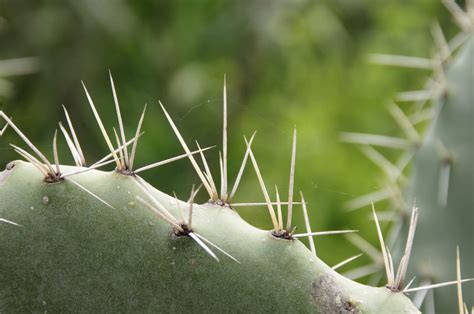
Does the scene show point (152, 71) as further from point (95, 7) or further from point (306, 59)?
point (306, 59)

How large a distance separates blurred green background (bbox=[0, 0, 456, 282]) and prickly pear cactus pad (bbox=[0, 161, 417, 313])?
2.14m

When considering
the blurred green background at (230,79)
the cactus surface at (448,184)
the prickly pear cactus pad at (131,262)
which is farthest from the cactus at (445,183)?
the blurred green background at (230,79)

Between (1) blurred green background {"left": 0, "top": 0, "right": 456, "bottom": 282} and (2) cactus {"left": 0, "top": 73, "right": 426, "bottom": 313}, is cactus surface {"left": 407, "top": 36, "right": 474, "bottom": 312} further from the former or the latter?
(1) blurred green background {"left": 0, "top": 0, "right": 456, "bottom": 282}

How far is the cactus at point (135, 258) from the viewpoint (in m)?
0.90

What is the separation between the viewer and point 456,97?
1.84m

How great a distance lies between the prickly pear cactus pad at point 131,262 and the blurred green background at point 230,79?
2140mm

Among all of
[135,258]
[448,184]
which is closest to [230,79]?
[448,184]

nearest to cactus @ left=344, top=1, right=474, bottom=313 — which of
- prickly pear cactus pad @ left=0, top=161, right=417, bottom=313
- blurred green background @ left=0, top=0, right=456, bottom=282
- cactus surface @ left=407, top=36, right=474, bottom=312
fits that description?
cactus surface @ left=407, top=36, right=474, bottom=312

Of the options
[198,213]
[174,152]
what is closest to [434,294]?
[198,213]

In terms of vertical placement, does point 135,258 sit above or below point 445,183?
above

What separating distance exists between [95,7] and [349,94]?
1.52m

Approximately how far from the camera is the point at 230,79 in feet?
13.2

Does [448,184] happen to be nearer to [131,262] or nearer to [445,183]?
[445,183]

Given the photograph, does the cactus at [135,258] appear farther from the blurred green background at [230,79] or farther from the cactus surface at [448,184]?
the blurred green background at [230,79]
